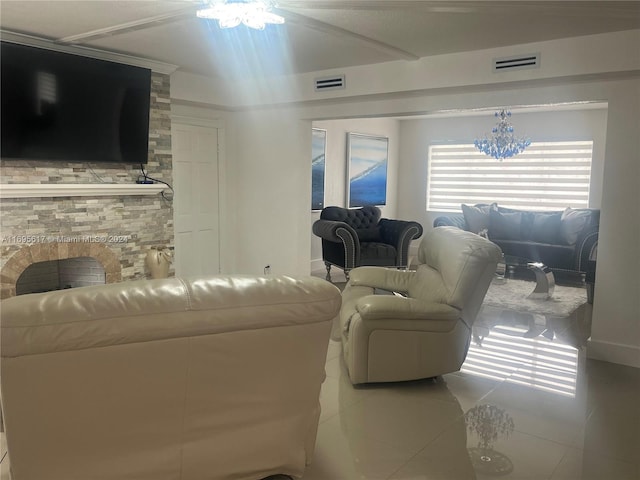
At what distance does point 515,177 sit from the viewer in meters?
8.34

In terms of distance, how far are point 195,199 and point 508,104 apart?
3.46m

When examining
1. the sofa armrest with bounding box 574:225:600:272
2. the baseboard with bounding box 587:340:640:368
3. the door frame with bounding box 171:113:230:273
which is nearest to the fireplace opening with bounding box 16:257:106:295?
the door frame with bounding box 171:113:230:273

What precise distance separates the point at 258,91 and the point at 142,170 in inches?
64.4

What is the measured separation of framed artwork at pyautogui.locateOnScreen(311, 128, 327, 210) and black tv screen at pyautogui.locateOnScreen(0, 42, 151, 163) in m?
2.93

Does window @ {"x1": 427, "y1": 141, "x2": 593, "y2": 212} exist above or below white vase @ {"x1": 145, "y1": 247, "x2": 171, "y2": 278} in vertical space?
above

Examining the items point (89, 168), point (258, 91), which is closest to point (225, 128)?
point (258, 91)

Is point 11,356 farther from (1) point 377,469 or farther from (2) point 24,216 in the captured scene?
(2) point 24,216

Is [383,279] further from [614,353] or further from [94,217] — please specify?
[94,217]

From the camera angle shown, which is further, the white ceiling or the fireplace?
the fireplace

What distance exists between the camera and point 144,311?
170 centimetres

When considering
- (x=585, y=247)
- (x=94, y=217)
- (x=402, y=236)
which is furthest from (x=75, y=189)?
(x=585, y=247)

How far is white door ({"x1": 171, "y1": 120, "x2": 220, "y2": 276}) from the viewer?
5.72 metres

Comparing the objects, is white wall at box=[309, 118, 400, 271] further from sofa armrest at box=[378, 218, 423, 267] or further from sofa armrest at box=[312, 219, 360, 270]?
sofa armrest at box=[378, 218, 423, 267]

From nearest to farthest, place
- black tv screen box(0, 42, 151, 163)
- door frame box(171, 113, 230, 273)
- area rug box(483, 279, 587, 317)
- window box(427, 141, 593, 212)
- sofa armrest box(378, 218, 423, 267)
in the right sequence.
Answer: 1. black tv screen box(0, 42, 151, 163)
2. area rug box(483, 279, 587, 317)
3. door frame box(171, 113, 230, 273)
4. sofa armrest box(378, 218, 423, 267)
5. window box(427, 141, 593, 212)
